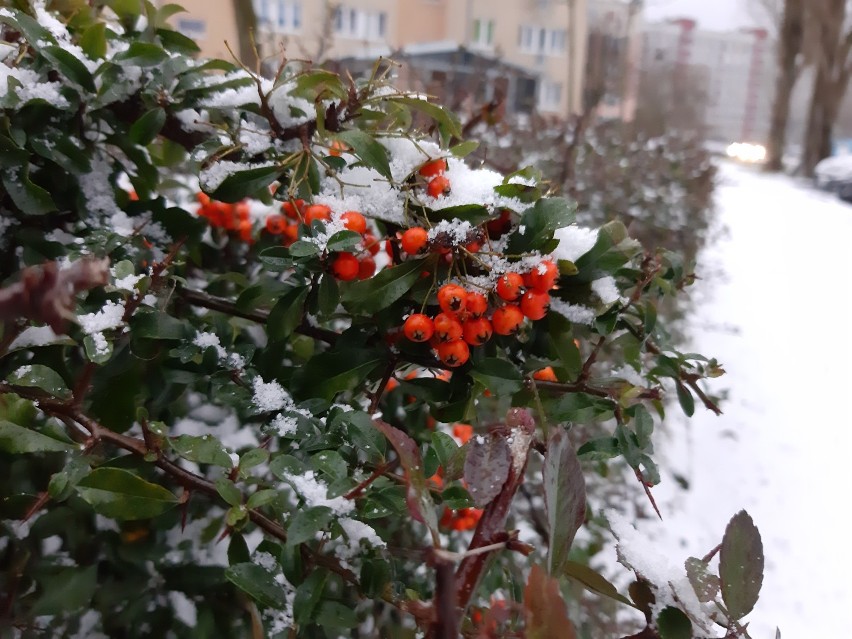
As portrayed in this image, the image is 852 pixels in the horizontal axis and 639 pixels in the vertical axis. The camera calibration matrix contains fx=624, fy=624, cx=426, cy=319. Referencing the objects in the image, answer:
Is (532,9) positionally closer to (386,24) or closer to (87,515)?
(386,24)

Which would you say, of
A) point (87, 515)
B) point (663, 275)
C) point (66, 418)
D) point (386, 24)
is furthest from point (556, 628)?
point (386, 24)

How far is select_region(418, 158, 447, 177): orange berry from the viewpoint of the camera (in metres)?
0.82

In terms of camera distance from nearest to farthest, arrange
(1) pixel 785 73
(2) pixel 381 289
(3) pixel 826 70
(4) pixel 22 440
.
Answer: (4) pixel 22 440 < (2) pixel 381 289 < (3) pixel 826 70 < (1) pixel 785 73

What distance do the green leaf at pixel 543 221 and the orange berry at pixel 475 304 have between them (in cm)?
9

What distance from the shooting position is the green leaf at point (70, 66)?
0.87 metres

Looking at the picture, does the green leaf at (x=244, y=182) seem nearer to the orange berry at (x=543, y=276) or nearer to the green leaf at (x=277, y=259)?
the green leaf at (x=277, y=259)

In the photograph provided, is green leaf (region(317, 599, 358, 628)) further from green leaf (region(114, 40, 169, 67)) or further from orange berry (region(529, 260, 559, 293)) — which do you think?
green leaf (region(114, 40, 169, 67))

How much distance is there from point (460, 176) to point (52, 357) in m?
0.60

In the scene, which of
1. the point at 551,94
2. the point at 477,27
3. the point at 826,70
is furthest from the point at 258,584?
the point at 551,94

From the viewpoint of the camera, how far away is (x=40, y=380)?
0.69 metres

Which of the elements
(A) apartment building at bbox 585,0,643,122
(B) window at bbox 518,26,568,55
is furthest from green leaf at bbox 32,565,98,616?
(B) window at bbox 518,26,568,55

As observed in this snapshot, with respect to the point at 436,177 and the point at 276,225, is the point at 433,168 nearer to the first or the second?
the point at 436,177

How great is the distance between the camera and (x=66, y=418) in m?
0.71

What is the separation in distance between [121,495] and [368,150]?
485 mm
